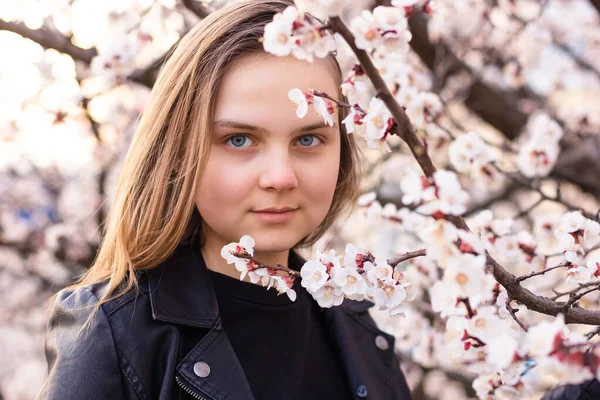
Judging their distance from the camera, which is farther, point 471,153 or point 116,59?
point 116,59

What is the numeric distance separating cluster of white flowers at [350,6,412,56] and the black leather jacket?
71cm

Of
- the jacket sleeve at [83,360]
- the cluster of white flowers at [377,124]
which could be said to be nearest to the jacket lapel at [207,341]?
the jacket sleeve at [83,360]

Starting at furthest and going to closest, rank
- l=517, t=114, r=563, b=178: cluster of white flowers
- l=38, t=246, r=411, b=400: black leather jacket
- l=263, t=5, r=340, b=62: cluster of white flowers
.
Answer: l=517, t=114, r=563, b=178: cluster of white flowers
l=38, t=246, r=411, b=400: black leather jacket
l=263, t=5, r=340, b=62: cluster of white flowers

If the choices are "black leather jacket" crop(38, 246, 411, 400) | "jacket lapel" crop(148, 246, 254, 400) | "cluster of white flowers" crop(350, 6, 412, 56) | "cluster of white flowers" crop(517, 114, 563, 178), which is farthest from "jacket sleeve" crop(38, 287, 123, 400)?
"cluster of white flowers" crop(517, 114, 563, 178)

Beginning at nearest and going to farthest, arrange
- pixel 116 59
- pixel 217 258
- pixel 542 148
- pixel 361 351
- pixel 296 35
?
1. pixel 296 35
2. pixel 217 258
3. pixel 361 351
4. pixel 542 148
5. pixel 116 59

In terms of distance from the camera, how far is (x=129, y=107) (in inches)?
120

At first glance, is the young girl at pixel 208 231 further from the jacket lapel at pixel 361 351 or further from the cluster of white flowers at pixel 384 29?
the cluster of white flowers at pixel 384 29

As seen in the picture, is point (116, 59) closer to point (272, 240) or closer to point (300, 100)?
point (272, 240)

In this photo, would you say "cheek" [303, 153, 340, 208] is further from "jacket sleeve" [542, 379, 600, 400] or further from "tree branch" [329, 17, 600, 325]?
"jacket sleeve" [542, 379, 600, 400]

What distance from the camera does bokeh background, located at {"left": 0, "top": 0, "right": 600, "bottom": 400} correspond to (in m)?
2.49

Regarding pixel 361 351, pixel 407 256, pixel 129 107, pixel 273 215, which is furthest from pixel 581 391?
pixel 129 107

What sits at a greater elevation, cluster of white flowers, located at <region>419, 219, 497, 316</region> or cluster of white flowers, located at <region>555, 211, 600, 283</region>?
cluster of white flowers, located at <region>419, 219, 497, 316</region>

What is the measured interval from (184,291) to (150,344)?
150 millimetres

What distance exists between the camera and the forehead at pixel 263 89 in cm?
133
